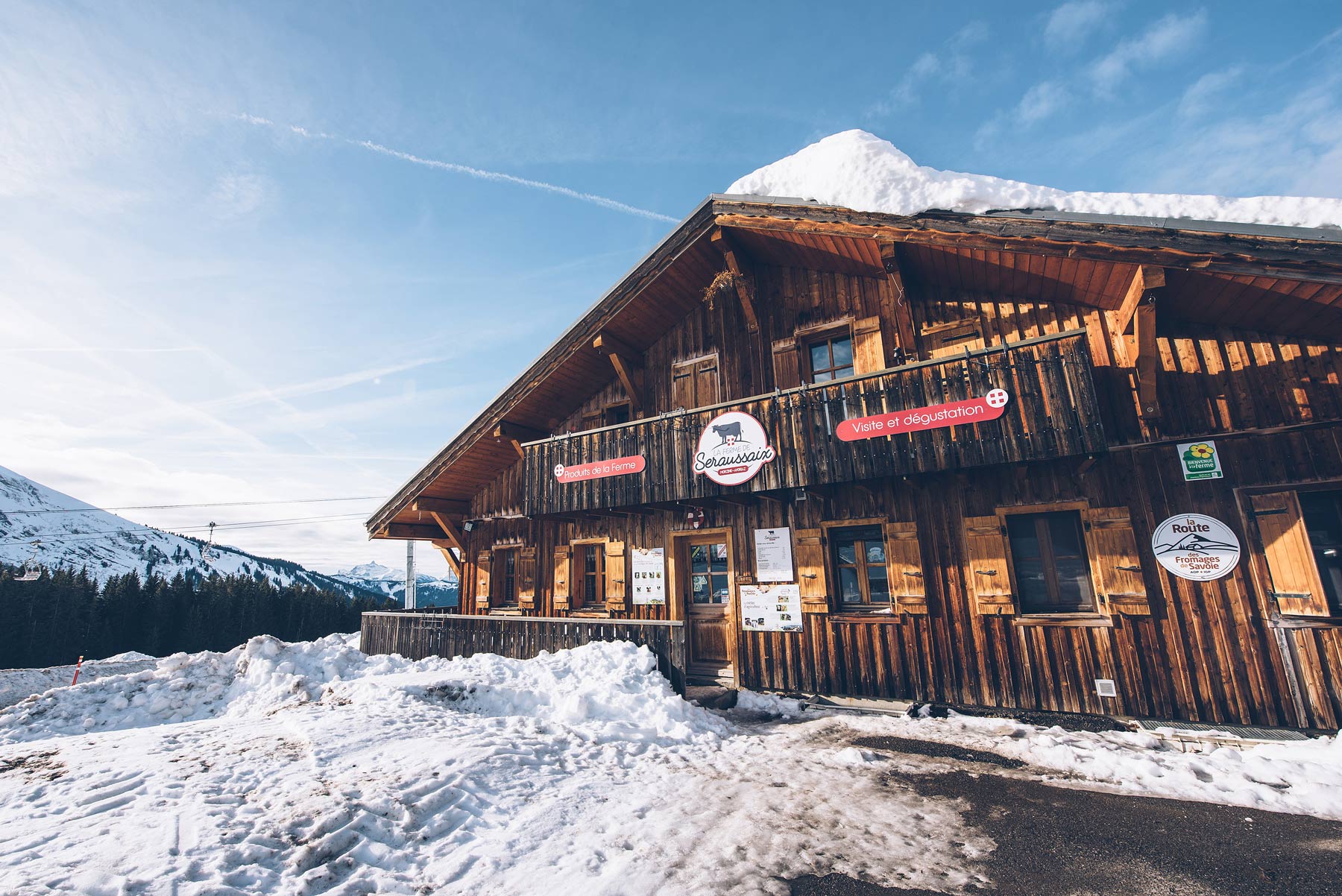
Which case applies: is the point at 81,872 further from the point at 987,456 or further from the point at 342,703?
the point at 987,456

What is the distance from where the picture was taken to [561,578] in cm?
1380

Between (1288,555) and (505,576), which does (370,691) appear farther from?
(1288,555)

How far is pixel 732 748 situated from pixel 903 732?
255 cm

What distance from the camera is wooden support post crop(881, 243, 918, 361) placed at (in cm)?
984

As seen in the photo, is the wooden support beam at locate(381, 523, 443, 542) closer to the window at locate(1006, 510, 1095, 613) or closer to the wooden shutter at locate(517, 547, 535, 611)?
the wooden shutter at locate(517, 547, 535, 611)

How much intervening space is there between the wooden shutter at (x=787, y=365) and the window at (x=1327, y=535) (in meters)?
7.44

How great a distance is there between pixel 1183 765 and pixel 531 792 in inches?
268

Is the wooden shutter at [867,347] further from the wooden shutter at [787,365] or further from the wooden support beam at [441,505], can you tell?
the wooden support beam at [441,505]

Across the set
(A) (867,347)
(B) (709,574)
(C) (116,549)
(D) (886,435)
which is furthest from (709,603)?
(C) (116,549)

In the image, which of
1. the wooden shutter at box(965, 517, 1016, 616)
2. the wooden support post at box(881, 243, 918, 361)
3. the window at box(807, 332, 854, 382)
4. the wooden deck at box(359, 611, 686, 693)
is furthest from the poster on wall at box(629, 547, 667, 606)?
the wooden support post at box(881, 243, 918, 361)

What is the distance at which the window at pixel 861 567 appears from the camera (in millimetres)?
9867

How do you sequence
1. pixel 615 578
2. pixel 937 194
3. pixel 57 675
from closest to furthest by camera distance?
pixel 937 194 → pixel 615 578 → pixel 57 675

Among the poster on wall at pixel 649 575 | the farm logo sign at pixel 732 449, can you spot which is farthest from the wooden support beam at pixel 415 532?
the farm logo sign at pixel 732 449

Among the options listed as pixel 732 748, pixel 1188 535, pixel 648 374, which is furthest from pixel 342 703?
pixel 1188 535
